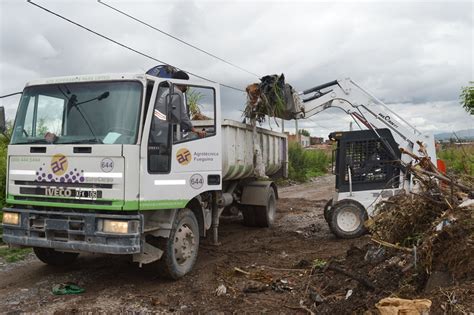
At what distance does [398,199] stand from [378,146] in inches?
133

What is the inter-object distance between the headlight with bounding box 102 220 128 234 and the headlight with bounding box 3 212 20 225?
1.30 meters

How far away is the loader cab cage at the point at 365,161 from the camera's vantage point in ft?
31.0

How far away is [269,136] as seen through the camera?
1135 cm

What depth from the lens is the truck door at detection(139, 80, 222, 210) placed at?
603 centimetres

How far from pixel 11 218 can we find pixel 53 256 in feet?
3.89

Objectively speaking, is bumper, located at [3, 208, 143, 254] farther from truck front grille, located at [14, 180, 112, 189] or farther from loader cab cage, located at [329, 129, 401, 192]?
loader cab cage, located at [329, 129, 401, 192]

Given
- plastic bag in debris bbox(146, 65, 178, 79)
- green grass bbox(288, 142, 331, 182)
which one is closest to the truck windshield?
plastic bag in debris bbox(146, 65, 178, 79)

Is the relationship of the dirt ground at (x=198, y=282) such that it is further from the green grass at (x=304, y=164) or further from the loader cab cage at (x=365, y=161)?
the green grass at (x=304, y=164)

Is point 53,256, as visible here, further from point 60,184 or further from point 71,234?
point 60,184

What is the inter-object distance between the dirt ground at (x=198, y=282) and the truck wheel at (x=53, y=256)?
99 millimetres

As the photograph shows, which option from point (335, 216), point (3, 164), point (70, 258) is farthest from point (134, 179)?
point (3, 164)

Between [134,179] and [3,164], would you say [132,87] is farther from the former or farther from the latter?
[3,164]

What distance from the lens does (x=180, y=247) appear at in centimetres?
663

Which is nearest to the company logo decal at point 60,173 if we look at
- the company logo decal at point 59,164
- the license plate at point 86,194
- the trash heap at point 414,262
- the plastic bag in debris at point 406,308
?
the company logo decal at point 59,164
